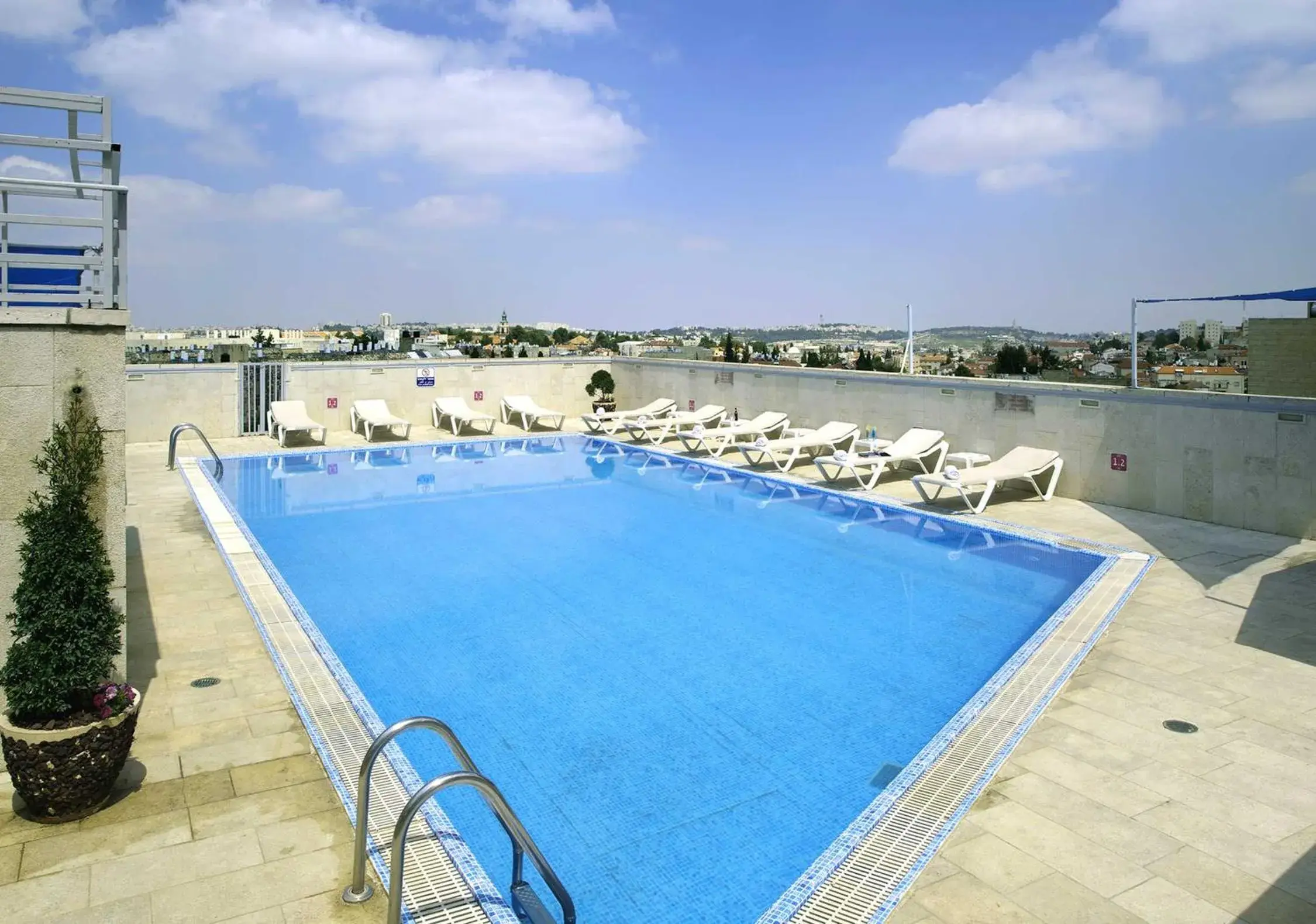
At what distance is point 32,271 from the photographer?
609 centimetres

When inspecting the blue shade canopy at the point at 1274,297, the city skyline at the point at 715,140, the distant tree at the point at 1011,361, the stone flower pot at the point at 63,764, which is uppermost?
the city skyline at the point at 715,140

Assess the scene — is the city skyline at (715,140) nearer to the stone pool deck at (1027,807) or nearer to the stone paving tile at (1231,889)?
the stone pool deck at (1027,807)

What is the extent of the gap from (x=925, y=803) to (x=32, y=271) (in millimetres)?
6800

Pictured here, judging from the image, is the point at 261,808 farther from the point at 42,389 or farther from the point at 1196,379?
the point at 1196,379

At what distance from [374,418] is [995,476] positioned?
10213mm

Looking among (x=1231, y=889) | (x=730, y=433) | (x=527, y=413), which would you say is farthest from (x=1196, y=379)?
(x=527, y=413)

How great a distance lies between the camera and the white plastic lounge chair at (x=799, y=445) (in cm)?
1195

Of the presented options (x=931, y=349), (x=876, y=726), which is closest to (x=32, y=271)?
(x=876, y=726)

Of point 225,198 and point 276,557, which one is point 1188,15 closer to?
point 276,557

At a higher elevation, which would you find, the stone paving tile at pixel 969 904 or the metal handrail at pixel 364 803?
the metal handrail at pixel 364 803

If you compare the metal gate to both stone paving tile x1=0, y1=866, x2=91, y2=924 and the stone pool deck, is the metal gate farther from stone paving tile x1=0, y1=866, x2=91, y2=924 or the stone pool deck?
stone paving tile x1=0, y1=866, x2=91, y2=924

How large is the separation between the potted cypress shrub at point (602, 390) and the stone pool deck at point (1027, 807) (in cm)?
1271

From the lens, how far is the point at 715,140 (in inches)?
911

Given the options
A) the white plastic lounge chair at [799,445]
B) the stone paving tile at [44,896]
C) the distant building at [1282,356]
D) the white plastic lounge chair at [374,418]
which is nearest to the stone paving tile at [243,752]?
the stone paving tile at [44,896]
